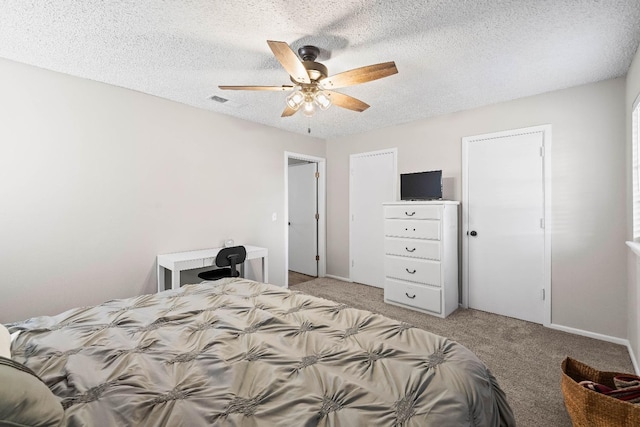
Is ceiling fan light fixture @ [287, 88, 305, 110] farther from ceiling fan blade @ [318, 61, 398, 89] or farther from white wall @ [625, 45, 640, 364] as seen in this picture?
white wall @ [625, 45, 640, 364]

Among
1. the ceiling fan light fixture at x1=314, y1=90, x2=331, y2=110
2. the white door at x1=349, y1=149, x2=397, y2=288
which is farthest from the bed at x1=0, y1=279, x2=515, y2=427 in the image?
the white door at x1=349, y1=149, x2=397, y2=288

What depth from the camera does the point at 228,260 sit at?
3.29 metres

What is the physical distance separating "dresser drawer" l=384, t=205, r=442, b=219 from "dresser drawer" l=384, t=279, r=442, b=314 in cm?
82

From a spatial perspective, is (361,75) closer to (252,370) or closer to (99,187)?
(252,370)

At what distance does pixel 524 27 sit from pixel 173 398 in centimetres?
277

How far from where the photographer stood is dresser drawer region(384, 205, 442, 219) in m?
3.38

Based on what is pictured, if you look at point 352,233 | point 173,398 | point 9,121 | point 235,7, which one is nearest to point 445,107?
point 352,233

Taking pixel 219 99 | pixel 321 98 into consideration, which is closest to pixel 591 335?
pixel 321 98

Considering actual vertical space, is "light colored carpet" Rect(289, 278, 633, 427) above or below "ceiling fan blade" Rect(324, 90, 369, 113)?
below

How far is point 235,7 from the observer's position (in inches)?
70.4

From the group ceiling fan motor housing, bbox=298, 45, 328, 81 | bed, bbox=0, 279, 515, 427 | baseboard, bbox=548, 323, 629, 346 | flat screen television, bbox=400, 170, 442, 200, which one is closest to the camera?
bed, bbox=0, 279, 515, 427

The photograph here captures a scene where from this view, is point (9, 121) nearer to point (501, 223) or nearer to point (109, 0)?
point (109, 0)

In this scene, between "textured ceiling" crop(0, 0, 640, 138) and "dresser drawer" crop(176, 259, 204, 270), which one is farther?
"dresser drawer" crop(176, 259, 204, 270)

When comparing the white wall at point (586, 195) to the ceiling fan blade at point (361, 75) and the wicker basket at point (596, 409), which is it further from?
the ceiling fan blade at point (361, 75)
